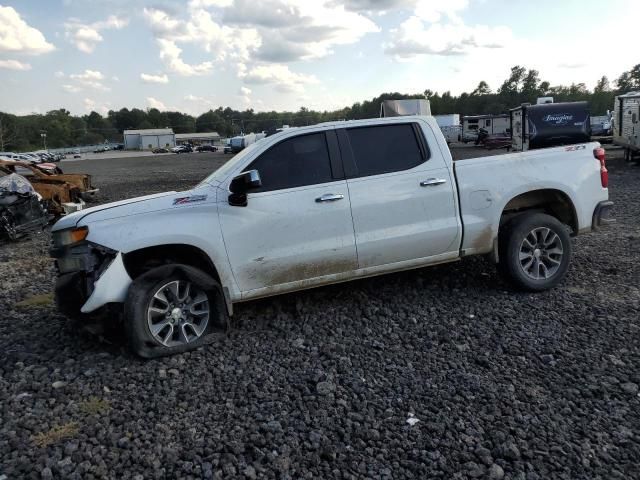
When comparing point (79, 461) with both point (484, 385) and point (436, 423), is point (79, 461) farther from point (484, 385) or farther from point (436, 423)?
point (484, 385)

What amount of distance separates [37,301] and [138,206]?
266 cm

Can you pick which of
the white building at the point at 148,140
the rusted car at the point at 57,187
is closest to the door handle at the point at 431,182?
the rusted car at the point at 57,187

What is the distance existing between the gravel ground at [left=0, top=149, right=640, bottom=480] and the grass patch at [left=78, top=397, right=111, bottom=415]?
0.05ft

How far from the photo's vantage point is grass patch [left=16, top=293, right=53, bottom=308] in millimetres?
6176

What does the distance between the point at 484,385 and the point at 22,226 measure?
33.6 feet

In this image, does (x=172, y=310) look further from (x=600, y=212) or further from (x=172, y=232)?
(x=600, y=212)

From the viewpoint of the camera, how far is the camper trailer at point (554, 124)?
21172 millimetres

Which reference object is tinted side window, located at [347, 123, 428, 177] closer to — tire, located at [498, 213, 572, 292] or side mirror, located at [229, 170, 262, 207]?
side mirror, located at [229, 170, 262, 207]

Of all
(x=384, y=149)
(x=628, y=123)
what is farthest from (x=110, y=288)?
(x=628, y=123)

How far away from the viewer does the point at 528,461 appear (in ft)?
9.62

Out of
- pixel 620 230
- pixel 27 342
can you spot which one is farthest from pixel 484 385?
pixel 620 230

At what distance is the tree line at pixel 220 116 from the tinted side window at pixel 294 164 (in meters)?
68.7

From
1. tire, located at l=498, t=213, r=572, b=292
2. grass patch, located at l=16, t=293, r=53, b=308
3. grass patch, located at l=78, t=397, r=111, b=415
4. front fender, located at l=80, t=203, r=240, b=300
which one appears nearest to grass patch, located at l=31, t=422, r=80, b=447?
grass patch, located at l=78, t=397, r=111, b=415

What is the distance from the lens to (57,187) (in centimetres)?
1393
